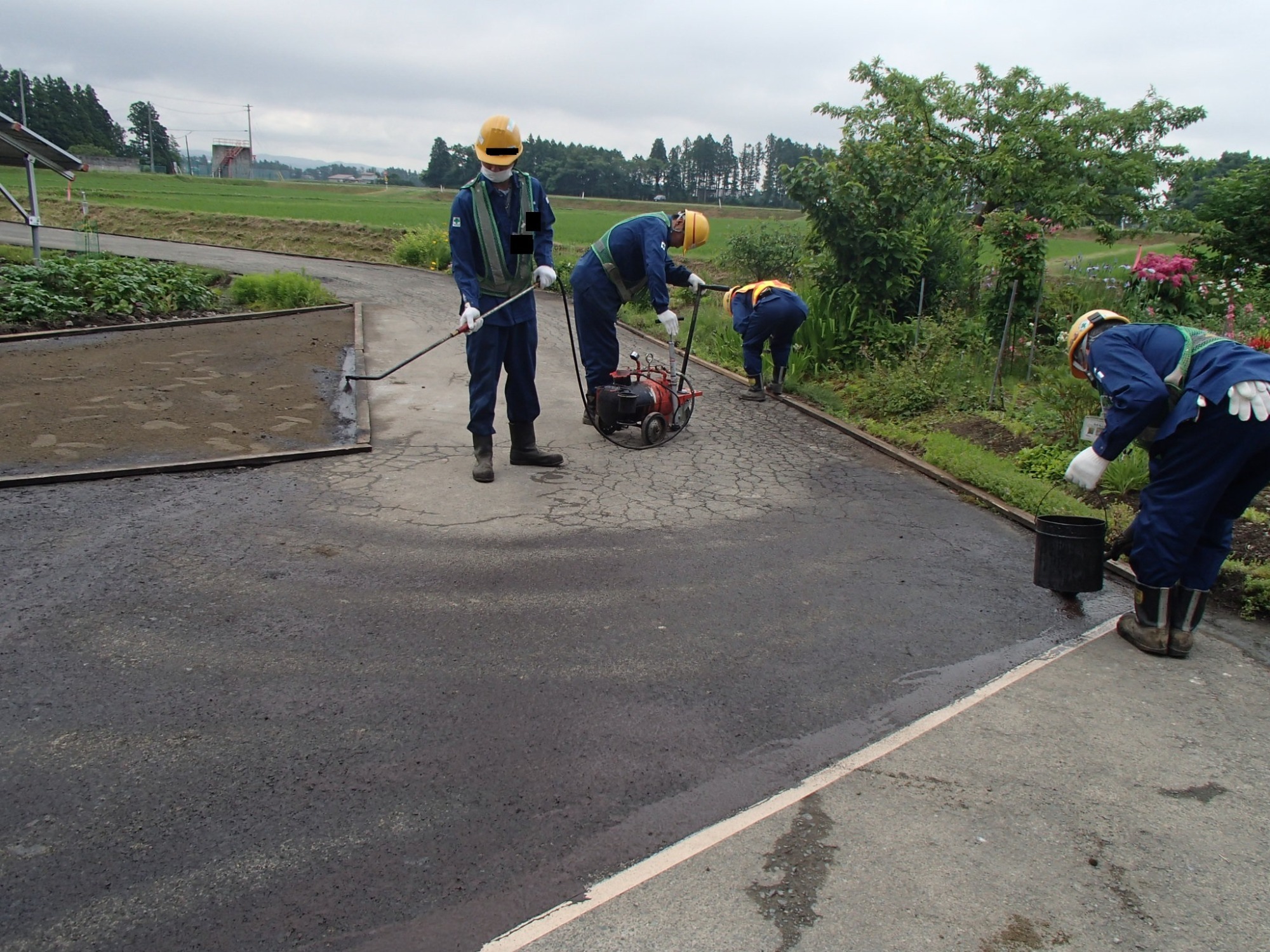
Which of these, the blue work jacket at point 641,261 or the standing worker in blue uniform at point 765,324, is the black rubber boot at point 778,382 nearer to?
the standing worker in blue uniform at point 765,324

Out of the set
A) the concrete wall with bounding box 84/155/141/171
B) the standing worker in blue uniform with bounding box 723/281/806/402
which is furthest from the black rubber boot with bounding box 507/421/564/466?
the concrete wall with bounding box 84/155/141/171

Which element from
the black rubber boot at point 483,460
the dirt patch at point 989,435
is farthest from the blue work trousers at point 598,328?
the dirt patch at point 989,435

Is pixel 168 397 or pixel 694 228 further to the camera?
pixel 168 397

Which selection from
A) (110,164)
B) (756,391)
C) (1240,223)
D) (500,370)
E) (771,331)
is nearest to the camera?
(500,370)

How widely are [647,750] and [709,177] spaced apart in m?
90.8

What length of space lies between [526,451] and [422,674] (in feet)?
10.7

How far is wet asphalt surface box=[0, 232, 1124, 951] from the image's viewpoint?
8.28ft

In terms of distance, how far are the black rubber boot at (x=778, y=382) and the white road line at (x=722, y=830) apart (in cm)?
574

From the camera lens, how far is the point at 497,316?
626 centimetres

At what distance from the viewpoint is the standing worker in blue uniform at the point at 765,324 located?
348 inches

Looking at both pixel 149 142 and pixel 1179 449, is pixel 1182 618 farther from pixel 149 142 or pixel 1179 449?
pixel 149 142

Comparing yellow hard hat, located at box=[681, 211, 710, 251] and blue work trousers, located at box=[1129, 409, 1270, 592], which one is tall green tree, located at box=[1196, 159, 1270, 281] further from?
blue work trousers, located at box=[1129, 409, 1270, 592]

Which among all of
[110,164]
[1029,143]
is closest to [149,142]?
[110,164]

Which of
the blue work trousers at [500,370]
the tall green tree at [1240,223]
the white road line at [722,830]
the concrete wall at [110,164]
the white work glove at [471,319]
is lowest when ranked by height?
the white road line at [722,830]
